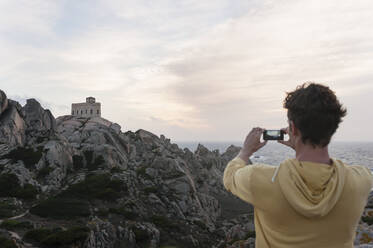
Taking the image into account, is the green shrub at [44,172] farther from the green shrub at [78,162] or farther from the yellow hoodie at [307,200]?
the yellow hoodie at [307,200]

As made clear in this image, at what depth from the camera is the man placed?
224 cm

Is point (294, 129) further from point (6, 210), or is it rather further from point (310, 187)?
point (6, 210)

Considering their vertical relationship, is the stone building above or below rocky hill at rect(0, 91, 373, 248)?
above

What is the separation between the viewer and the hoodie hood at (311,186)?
2.20 metres

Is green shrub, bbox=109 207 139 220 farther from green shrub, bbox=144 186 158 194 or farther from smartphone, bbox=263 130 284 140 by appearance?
smartphone, bbox=263 130 284 140

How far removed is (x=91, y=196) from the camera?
3044cm

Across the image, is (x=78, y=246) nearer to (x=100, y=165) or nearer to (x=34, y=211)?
(x=34, y=211)

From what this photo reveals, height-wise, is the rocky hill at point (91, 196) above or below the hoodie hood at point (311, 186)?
below

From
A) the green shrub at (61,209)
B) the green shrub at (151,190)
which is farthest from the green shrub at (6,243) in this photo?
the green shrub at (151,190)

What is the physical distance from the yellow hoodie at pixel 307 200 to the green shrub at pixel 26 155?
41844 mm

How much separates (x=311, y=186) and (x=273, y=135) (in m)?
0.92

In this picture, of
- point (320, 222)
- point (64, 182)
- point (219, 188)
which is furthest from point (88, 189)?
point (219, 188)

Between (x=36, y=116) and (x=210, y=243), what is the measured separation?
38.4 m

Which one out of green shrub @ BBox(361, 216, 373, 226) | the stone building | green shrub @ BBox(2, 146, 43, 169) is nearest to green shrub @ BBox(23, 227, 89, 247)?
green shrub @ BBox(361, 216, 373, 226)
